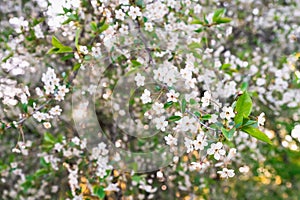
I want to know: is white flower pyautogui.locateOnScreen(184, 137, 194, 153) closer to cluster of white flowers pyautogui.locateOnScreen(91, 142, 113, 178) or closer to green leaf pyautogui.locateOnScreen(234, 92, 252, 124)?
green leaf pyautogui.locateOnScreen(234, 92, 252, 124)

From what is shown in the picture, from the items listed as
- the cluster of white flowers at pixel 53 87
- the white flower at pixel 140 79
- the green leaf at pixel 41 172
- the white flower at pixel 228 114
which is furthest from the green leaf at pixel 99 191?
the white flower at pixel 228 114

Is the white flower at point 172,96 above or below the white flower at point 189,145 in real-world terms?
above

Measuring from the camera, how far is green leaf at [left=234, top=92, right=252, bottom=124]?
1062 mm

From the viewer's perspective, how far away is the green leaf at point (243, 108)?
1.06 metres

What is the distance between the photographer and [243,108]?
107 centimetres

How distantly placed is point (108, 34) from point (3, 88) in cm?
56

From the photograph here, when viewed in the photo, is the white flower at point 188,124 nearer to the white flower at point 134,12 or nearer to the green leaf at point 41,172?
the white flower at point 134,12

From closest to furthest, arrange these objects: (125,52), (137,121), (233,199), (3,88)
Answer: (125,52)
(3,88)
(137,121)
(233,199)

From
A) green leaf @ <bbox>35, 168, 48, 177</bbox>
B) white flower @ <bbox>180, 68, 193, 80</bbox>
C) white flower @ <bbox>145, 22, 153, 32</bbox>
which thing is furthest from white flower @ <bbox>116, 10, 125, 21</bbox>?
green leaf @ <bbox>35, 168, 48, 177</bbox>

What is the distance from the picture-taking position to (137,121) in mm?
1887

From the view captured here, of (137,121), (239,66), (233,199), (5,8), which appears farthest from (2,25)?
(233,199)

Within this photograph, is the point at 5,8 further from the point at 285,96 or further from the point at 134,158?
the point at 285,96

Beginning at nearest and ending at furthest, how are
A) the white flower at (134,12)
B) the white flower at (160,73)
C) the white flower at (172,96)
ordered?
the white flower at (172,96)
the white flower at (160,73)
the white flower at (134,12)

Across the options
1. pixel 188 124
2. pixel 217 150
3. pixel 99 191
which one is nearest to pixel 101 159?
pixel 99 191
